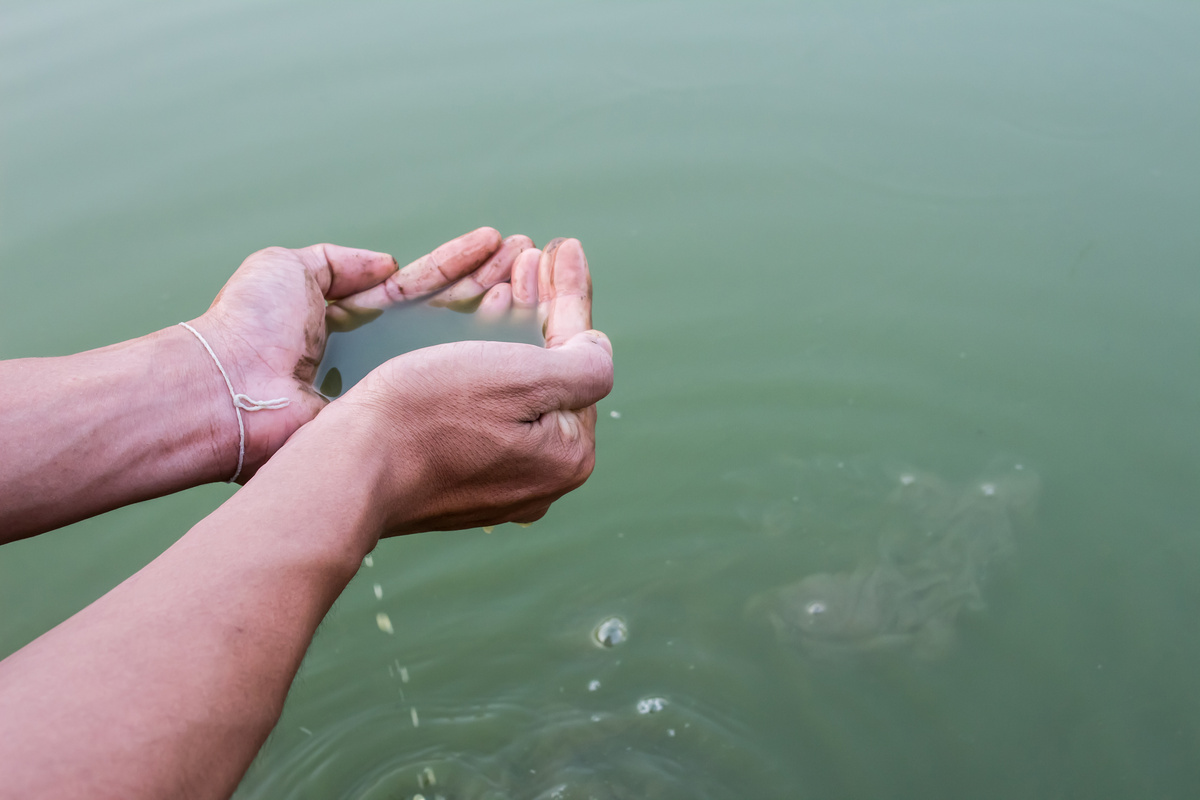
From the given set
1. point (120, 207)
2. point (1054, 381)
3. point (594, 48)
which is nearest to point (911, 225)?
point (1054, 381)

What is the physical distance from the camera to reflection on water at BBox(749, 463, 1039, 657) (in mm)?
2047

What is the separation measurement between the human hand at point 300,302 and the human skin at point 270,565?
0.05m

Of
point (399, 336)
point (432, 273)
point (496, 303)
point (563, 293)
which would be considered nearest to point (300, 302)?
point (399, 336)

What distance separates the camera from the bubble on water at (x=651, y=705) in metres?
2.00

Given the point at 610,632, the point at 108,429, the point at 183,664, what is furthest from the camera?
the point at 610,632

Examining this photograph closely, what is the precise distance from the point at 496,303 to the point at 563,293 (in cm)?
21

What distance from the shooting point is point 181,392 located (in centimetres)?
165

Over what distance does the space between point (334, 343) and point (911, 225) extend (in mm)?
1997

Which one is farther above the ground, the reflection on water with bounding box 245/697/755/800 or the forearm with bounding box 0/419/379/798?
the forearm with bounding box 0/419/379/798

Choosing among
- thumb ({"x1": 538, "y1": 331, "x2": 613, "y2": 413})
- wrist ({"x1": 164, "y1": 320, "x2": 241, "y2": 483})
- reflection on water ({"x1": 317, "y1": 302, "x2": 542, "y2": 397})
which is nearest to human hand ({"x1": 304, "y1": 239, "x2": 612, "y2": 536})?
thumb ({"x1": 538, "y1": 331, "x2": 613, "y2": 413})

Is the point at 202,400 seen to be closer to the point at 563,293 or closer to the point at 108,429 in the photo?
the point at 108,429

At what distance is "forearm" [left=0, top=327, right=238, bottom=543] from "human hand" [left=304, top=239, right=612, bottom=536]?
0.45 m

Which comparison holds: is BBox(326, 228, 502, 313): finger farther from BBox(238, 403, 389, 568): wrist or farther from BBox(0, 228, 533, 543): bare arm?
BBox(238, 403, 389, 568): wrist

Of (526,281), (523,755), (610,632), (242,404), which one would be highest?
(526,281)
